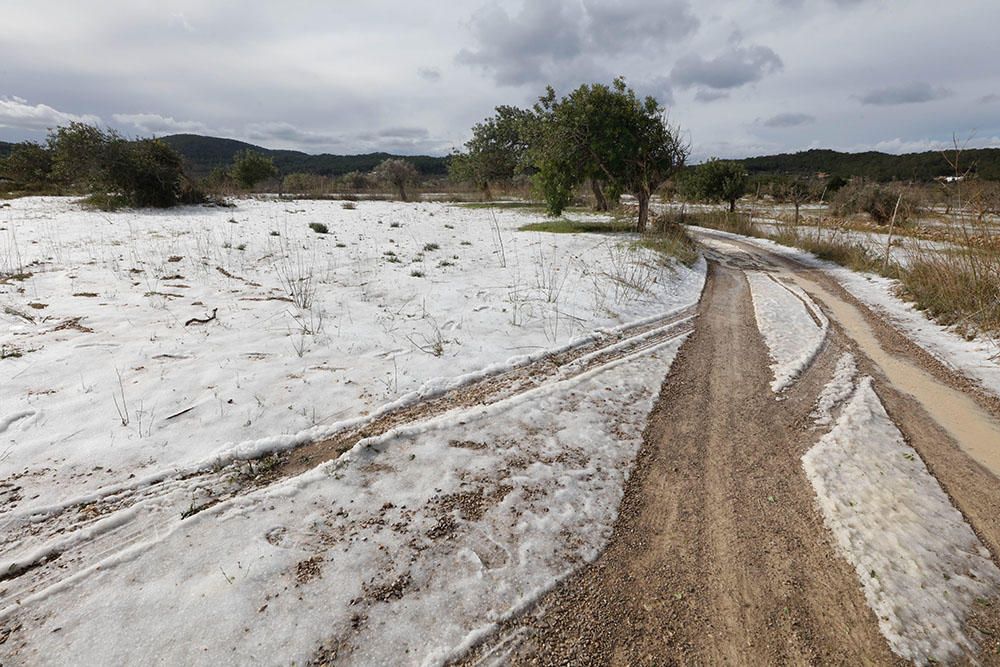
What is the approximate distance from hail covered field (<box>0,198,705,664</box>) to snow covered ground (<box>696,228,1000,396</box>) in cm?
339

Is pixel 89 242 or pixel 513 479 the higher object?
pixel 89 242

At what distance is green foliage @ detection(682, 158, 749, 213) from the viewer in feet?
104

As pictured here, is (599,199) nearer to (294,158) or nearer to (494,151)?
(494,151)

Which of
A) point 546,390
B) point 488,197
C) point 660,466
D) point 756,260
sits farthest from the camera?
point 488,197

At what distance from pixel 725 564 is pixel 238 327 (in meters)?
5.70

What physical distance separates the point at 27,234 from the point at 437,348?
11844 millimetres

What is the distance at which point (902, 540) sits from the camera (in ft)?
8.70

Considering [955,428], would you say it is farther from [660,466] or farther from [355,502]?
[355,502]

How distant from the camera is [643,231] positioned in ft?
52.1

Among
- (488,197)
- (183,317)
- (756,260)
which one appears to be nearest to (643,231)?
(756,260)

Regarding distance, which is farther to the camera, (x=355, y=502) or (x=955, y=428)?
(x=955, y=428)

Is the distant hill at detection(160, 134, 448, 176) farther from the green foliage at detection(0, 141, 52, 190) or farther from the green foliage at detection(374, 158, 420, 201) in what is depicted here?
the green foliage at detection(0, 141, 52, 190)

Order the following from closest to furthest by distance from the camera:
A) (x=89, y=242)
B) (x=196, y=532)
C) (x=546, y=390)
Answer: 1. (x=196, y=532)
2. (x=546, y=390)
3. (x=89, y=242)

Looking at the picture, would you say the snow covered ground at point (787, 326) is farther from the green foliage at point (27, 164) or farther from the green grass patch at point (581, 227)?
the green foliage at point (27, 164)
